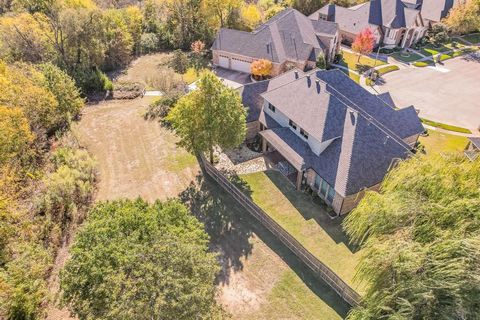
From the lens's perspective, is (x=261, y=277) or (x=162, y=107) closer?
(x=261, y=277)

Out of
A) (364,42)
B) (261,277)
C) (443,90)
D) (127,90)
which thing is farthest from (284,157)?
(364,42)

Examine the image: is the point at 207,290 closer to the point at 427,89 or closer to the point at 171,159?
the point at 171,159

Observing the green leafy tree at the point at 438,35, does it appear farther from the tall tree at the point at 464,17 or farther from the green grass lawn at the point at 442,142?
the green grass lawn at the point at 442,142

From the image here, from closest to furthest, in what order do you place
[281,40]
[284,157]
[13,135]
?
[13,135] → [284,157] → [281,40]

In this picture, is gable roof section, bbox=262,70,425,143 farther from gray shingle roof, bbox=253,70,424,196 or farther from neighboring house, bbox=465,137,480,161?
neighboring house, bbox=465,137,480,161

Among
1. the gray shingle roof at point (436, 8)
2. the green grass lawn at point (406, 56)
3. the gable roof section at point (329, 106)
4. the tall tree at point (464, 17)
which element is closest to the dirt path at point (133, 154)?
the gable roof section at point (329, 106)

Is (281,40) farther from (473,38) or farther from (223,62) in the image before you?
(473,38)

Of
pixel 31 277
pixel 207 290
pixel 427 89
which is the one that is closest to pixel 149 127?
pixel 31 277

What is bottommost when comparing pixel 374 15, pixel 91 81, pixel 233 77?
pixel 233 77
